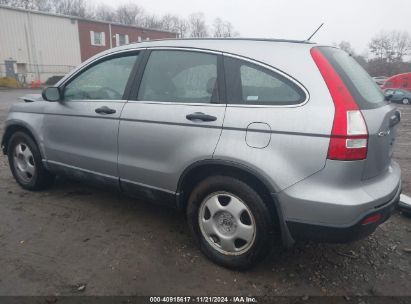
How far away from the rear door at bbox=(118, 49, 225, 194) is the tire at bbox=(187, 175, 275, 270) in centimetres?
26

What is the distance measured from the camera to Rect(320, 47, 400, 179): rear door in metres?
2.31

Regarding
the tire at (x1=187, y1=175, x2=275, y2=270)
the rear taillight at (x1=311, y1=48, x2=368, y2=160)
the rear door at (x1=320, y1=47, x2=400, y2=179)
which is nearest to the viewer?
the rear taillight at (x1=311, y1=48, x2=368, y2=160)

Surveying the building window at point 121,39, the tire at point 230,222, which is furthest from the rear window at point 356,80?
the building window at point 121,39

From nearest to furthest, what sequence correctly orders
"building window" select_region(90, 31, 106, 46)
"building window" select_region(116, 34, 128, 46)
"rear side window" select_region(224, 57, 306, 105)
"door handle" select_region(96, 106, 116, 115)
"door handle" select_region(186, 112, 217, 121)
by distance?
"rear side window" select_region(224, 57, 306, 105)
"door handle" select_region(186, 112, 217, 121)
"door handle" select_region(96, 106, 116, 115)
"building window" select_region(90, 31, 106, 46)
"building window" select_region(116, 34, 128, 46)

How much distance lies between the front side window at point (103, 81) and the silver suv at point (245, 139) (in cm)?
1

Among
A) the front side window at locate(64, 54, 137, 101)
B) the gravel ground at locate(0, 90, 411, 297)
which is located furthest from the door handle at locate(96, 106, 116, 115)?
the gravel ground at locate(0, 90, 411, 297)

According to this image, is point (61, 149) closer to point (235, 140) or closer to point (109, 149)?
point (109, 149)

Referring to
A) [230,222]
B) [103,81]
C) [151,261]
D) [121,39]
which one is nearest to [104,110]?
[103,81]

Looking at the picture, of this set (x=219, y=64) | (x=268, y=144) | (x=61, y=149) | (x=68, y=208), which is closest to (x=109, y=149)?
(x=61, y=149)

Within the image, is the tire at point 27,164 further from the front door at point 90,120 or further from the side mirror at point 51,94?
the side mirror at point 51,94

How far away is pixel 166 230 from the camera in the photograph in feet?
11.3

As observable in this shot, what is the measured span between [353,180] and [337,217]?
0.27m

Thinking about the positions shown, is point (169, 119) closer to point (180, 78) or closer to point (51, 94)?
point (180, 78)

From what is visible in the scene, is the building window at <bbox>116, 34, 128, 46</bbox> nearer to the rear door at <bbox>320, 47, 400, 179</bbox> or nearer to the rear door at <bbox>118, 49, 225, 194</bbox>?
the rear door at <bbox>118, 49, 225, 194</bbox>
